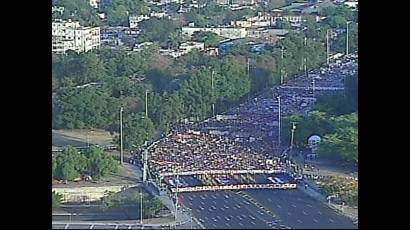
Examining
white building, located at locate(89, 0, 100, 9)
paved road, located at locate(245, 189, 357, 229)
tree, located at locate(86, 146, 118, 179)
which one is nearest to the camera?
paved road, located at locate(245, 189, 357, 229)

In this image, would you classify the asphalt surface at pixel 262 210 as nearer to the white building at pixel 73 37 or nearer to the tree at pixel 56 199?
the tree at pixel 56 199

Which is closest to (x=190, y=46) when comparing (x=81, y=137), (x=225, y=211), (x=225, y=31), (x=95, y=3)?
(x=225, y=31)

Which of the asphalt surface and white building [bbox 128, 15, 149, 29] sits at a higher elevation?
white building [bbox 128, 15, 149, 29]

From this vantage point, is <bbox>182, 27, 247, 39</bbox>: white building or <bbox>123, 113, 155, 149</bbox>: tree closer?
<bbox>123, 113, 155, 149</bbox>: tree

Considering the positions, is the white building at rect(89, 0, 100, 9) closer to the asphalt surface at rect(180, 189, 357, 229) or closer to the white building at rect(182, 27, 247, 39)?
the white building at rect(182, 27, 247, 39)

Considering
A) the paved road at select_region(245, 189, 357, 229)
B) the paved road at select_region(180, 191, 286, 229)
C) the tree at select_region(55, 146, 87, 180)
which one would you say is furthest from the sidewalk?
the tree at select_region(55, 146, 87, 180)

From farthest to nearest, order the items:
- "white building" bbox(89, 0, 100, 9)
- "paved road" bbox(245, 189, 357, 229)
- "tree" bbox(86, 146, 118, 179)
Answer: "white building" bbox(89, 0, 100, 9) < "tree" bbox(86, 146, 118, 179) < "paved road" bbox(245, 189, 357, 229)

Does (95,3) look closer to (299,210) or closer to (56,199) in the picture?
(56,199)
